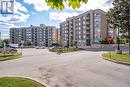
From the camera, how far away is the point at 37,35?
183 meters

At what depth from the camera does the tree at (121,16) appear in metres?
41.4

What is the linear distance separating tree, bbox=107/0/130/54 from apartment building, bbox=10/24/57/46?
132 metres

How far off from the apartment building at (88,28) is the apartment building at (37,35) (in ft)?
163

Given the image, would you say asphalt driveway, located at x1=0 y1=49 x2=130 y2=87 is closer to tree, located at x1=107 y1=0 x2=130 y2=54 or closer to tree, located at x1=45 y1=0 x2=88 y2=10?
tree, located at x1=45 y1=0 x2=88 y2=10

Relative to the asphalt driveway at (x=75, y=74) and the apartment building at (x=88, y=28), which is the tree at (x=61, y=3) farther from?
the apartment building at (x=88, y=28)

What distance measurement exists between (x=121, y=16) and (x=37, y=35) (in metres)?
144

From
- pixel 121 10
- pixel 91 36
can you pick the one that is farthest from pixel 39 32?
pixel 121 10

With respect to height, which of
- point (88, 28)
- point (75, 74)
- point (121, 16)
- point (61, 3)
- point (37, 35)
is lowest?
point (75, 74)

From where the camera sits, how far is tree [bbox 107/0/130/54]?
41378 mm

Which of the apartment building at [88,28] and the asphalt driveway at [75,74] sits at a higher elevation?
the apartment building at [88,28]

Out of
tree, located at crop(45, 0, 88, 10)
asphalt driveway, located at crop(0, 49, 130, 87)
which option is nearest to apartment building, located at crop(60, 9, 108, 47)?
asphalt driveway, located at crop(0, 49, 130, 87)

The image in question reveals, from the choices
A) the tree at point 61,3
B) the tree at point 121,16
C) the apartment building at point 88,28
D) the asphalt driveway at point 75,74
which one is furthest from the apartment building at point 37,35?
the tree at point 61,3

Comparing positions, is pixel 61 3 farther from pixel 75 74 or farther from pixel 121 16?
pixel 121 16

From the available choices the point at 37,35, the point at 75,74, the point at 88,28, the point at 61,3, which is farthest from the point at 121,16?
the point at 37,35
